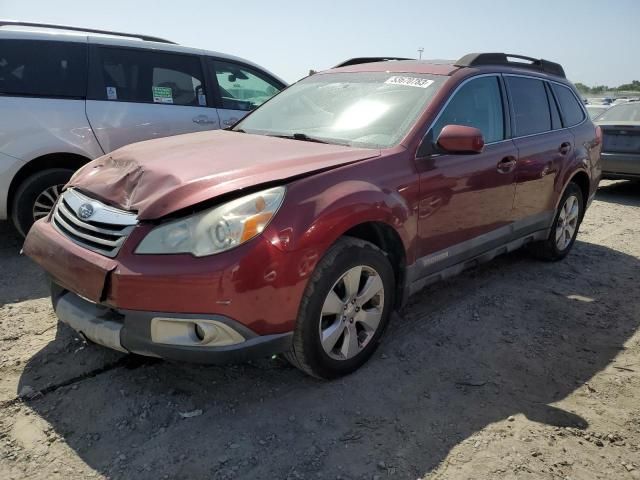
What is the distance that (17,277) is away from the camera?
4074 millimetres

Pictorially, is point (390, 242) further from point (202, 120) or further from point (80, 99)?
point (80, 99)

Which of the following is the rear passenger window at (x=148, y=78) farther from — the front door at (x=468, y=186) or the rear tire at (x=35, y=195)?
the front door at (x=468, y=186)

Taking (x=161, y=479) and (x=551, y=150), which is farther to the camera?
(x=551, y=150)

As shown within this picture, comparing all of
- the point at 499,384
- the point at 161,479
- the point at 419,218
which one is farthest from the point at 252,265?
the point at 499,384

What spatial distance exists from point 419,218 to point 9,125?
340cm

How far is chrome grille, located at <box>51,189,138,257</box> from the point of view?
7.86ft

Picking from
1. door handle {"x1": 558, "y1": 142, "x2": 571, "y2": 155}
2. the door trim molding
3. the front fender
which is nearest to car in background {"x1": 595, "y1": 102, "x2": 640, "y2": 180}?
door handle {"x1": 558, "y1": 142, "x2": 571, "y2": 155}

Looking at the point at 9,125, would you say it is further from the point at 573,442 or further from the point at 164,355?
the point at 573,442

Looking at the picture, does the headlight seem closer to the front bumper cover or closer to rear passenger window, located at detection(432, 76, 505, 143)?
the front bumper cover

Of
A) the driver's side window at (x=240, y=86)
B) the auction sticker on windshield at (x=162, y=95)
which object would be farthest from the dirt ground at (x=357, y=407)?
the driver's side window at (x=240, y=86)

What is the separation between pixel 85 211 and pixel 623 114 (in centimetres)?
897

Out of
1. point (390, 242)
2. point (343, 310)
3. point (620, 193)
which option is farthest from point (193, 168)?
point (620, 193)

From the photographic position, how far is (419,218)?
311 cm

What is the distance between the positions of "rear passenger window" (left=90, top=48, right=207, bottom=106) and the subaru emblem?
2580 mm
